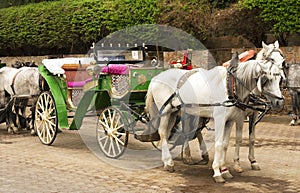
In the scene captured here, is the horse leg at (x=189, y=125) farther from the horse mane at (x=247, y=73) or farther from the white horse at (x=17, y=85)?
the white horse at (x=17, y=85)

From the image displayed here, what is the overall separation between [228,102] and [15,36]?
15.9 meters

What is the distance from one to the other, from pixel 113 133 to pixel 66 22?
1149 centimetres

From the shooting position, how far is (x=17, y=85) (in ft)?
39.6

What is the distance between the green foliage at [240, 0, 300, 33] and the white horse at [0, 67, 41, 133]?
6.91 metres

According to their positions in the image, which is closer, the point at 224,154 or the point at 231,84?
the point at 231,84

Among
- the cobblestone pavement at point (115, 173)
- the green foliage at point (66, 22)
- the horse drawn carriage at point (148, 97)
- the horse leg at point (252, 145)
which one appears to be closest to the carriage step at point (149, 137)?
the horse drawn carriage at point (148, 97)

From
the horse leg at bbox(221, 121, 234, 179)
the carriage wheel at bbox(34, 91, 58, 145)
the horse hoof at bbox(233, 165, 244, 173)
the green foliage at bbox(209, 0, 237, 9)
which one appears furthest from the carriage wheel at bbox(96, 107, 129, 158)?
the green foliage at bbox(209, 0, 237, 9)

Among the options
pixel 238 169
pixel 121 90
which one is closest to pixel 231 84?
pixel 238 169

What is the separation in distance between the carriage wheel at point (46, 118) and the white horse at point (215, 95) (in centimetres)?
279

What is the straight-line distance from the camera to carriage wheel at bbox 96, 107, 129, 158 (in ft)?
28.3

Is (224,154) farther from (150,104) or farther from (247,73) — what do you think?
(150,104)

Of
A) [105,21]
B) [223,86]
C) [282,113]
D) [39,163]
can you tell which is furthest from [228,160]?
[105,21]

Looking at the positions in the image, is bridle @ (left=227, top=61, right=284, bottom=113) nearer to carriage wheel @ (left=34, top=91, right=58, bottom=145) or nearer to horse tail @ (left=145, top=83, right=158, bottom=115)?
horse tail @ (left=145, top=83, right=158, bottom=115)

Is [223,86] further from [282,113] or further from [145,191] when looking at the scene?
[282,113]
